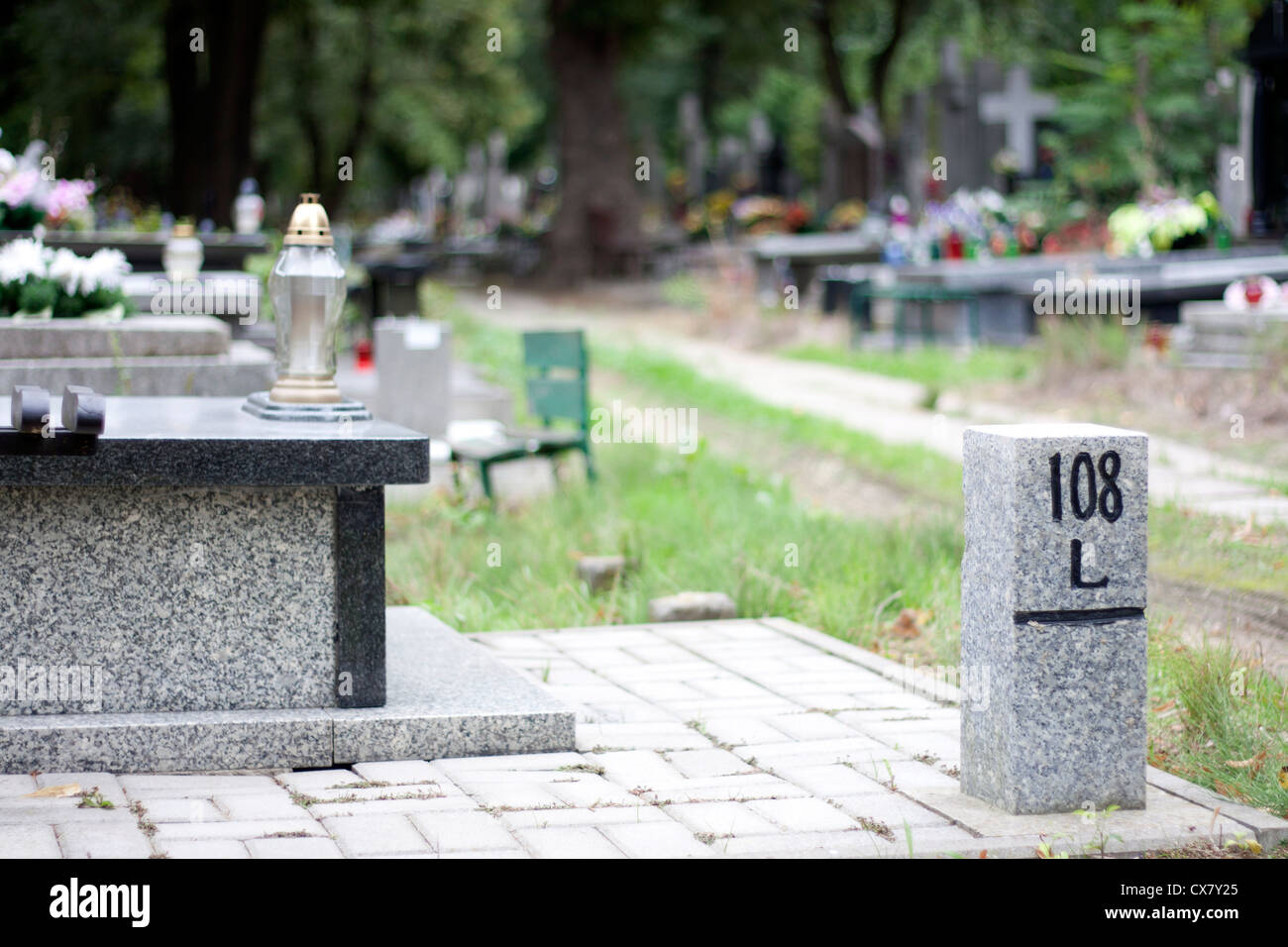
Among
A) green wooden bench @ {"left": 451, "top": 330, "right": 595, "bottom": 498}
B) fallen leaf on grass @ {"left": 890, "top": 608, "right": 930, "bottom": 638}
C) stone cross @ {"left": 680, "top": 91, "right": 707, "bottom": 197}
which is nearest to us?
fallen leaf on grass @ {"left": 890, "top": 608, "right": 930, "bottom": 638}

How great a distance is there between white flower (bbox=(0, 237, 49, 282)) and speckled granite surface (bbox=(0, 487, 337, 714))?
412 centimetres

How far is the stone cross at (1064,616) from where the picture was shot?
176 inches

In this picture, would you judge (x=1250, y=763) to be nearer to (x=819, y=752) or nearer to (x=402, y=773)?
(x=819, y=752)

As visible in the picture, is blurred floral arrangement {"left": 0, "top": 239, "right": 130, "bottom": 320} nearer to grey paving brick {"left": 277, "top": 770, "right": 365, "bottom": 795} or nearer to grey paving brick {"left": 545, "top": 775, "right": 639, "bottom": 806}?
grey paving brick {"left": 277, "top": 770, "right": 365, "bottom": 795}

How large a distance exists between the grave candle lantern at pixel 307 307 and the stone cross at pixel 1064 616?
226 cm

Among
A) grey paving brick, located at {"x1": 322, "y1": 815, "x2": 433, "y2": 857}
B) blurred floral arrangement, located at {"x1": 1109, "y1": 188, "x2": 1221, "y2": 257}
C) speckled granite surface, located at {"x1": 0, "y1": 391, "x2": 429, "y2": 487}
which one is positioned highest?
blurred floral arrangement, located at {"x1": 1109, "y1": 188, "x2": 1221, "y2": 257}

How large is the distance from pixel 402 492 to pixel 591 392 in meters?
5.87

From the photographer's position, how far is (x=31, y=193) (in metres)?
10.5

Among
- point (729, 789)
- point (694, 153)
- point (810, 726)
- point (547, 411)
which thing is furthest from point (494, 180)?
point (729, 789)

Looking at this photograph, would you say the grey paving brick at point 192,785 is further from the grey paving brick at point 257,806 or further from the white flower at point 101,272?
the white flower at point 101,272

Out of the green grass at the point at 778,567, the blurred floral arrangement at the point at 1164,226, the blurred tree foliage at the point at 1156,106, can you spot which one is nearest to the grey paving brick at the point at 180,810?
the green grass at the point at 778,567

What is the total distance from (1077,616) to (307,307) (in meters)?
2.66

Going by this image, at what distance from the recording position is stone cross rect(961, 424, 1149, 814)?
4.46m

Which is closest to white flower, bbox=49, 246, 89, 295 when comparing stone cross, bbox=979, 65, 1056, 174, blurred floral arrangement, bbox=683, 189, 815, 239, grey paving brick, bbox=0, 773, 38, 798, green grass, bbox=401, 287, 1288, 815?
green grass, bbox=401, 287, 1288, 815
